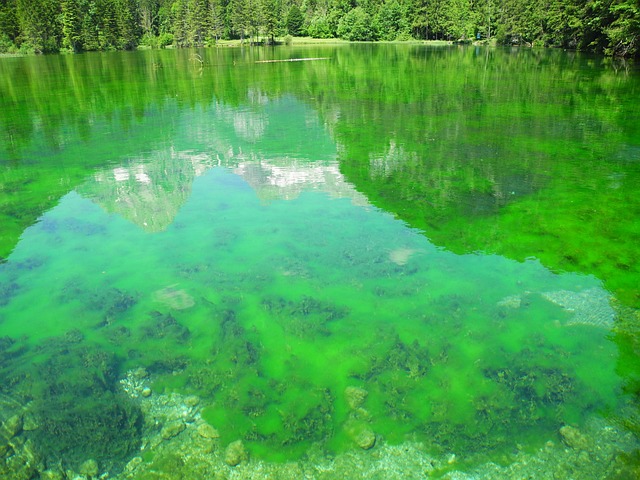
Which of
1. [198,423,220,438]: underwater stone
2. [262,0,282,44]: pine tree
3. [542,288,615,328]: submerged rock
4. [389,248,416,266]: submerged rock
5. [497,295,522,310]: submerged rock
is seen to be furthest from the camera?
[262,0,282,44]: pine tree

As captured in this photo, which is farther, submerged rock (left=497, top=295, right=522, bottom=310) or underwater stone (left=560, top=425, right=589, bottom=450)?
submerged rock (left=497, top=295, right=522, bottom=310)

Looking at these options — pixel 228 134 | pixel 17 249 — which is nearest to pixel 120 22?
pixel 228 134

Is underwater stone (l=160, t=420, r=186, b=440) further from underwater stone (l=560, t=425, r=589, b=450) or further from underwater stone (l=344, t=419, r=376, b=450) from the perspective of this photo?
underwater stone (l=560, t=425, r=589, b=450)

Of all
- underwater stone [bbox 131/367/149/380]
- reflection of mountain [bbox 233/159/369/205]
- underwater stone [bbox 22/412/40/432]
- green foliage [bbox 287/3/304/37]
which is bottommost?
underwater stone [bbox 131/367/149/380]

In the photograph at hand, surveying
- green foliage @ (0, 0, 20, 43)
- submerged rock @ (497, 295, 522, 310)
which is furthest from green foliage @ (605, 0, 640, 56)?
green foliage @ (0, 0, 20, 43)

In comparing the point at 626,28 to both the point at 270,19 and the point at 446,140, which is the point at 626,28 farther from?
the point at 270,19

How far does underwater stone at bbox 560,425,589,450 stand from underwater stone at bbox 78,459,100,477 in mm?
4864

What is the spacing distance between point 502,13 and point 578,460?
91.4 m

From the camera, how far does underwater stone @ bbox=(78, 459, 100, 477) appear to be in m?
4.68

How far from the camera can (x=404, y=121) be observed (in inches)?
739

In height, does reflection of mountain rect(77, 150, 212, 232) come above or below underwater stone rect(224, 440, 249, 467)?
above

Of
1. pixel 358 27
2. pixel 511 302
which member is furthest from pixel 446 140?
pixel 358 27

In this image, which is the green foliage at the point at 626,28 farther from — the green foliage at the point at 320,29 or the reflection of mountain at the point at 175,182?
the green foliage at the point at 320,29

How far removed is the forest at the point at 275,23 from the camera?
6488cm
